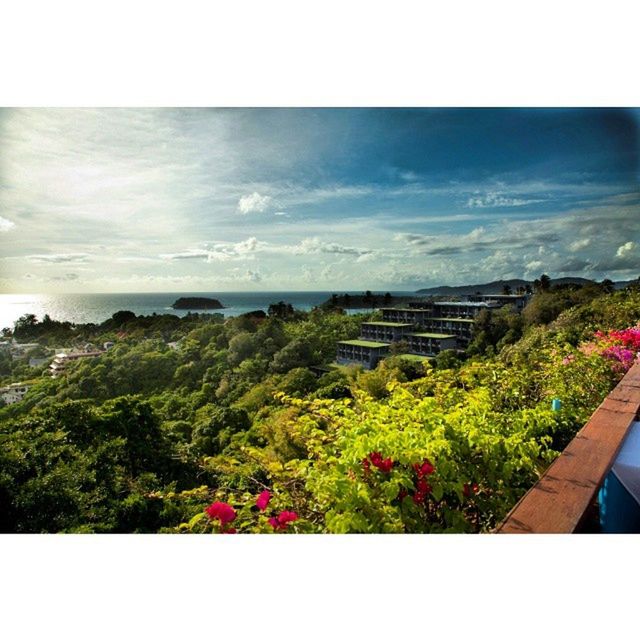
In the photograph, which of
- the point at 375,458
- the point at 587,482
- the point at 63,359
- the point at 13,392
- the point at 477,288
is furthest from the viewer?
the point at 477,288

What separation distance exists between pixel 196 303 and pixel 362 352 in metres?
1.17

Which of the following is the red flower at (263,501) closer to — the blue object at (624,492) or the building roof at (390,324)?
the blue object at (624,492)

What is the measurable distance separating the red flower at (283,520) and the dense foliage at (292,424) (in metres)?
0.01

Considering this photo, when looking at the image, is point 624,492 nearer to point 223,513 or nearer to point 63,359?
point 223,513

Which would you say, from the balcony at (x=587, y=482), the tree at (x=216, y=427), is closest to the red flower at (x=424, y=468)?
the balcony at (x=587, y=482)

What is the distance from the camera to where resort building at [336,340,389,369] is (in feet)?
11.8

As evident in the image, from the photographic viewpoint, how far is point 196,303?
11.3ft

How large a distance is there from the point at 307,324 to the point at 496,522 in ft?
6.24

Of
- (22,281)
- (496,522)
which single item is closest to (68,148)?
(22,281)

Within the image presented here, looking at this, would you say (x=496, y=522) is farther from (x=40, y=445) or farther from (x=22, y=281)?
(x=22, y=281)

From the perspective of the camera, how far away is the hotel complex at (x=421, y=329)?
141 inches

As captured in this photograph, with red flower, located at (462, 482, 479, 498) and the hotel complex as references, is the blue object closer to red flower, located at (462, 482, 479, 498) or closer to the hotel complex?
red flower, located at (462, 482, 479, 498)

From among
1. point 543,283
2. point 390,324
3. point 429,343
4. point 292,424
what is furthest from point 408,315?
point 292,424
